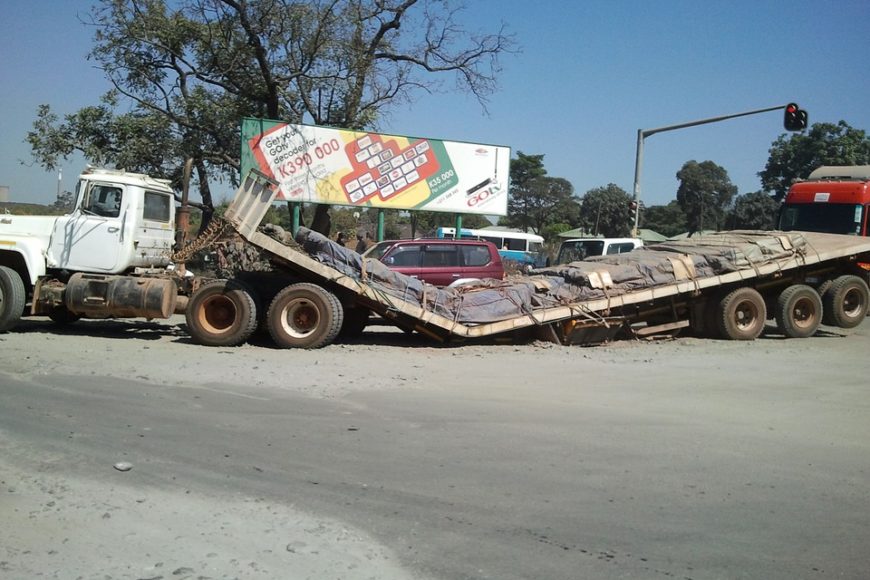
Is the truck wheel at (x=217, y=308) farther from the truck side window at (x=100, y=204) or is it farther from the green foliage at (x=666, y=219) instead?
the green foliage at (x=666, y=219)

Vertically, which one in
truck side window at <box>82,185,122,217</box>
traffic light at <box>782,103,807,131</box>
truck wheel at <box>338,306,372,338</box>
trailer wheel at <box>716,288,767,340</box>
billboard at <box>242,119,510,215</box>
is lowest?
truck wheel at <box>338,306,372,338</box>

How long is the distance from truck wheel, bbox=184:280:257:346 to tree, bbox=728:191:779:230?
41.7 meters

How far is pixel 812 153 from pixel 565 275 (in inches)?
1355

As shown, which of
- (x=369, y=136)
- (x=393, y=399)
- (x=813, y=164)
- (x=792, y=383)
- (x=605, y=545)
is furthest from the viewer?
(x=813, y=164)

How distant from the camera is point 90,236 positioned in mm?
12484

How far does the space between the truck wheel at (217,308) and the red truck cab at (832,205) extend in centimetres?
1412

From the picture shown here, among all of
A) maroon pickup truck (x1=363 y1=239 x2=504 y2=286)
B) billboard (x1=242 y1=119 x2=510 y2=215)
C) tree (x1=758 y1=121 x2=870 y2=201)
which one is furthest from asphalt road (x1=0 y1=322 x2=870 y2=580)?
tree (x1=758 y1=121 x2=870 y2=201)

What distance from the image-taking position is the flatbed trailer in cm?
1187

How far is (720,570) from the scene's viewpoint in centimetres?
429

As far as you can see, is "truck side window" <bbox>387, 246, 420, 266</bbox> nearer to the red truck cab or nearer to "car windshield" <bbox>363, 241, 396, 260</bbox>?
"car windshield" <bbox>363, 241, 396, 260</bbox>

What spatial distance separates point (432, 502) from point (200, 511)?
1.57m

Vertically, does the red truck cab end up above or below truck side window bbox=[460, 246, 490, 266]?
above

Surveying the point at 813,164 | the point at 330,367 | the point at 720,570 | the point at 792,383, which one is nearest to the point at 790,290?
→ the point at 792,383

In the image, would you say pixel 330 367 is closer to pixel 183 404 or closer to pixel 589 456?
pixel 183 404
